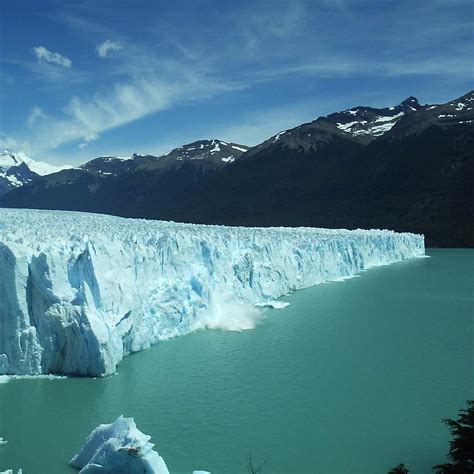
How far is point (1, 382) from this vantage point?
7719 mm

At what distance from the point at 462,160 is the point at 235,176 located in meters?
29.7

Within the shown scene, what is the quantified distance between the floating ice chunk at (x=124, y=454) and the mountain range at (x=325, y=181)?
37206 mm

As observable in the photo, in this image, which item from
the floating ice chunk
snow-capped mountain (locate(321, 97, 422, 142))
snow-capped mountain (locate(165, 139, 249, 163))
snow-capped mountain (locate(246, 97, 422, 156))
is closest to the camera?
the floating ice chunk

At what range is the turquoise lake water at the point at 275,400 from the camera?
5832 millimetres

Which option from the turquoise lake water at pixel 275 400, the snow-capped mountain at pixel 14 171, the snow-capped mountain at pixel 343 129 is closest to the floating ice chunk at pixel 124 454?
the turquoise lake water at pixel 275 400

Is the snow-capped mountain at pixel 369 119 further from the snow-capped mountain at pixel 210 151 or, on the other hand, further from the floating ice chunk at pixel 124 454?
the floating ice chunk at pixel 124 454

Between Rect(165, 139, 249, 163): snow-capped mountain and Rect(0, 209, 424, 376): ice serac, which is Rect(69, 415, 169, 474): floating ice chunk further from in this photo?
Rect(165, 139, 249, 163): snow-capped mountain

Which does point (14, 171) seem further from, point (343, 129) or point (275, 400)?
point (275, 400)

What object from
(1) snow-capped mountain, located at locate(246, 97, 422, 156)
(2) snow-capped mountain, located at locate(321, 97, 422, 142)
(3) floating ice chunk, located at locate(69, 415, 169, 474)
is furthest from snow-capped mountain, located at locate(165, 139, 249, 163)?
(3) floating ice chunk, located at locate(69, 415, 169, 474)

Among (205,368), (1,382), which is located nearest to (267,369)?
(205,368)

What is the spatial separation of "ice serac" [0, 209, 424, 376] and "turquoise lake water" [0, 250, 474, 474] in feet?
1.43

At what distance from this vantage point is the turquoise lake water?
5.83 metres

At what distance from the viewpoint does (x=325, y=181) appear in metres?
57.8

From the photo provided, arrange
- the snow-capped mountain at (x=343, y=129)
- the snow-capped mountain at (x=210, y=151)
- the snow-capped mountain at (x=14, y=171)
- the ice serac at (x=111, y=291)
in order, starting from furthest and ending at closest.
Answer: the snow-capped mountain at (x=14, y=171) < the snow-capped mountain at (x=210, y=151) < the snow-capped mountain at (x=343, y=129) < the ice serac at (x=111, y=291)
